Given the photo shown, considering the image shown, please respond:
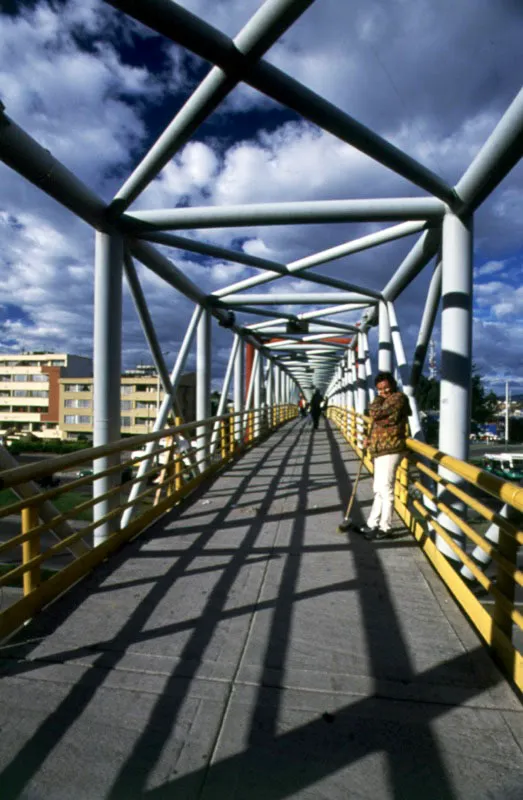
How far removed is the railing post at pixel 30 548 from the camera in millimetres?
3258

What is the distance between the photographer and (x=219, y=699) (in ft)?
7.99

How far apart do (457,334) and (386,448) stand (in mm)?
1517

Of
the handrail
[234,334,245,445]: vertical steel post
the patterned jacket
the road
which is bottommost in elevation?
the road

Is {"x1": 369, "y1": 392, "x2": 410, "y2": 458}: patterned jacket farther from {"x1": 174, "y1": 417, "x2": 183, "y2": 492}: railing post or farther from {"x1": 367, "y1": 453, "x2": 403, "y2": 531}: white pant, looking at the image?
{"x1": 174, "y1": 417, "x2": 183, "y2": 492}: railing post

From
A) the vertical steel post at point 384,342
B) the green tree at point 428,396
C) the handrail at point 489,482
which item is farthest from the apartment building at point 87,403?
the handrail at point 489,482

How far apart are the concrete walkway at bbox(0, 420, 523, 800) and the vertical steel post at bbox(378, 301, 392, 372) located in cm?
654

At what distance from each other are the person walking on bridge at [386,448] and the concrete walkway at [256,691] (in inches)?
29.0

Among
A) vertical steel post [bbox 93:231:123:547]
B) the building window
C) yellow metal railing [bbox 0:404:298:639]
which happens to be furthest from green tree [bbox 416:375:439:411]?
the building window

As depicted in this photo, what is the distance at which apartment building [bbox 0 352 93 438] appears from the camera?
7288 cm

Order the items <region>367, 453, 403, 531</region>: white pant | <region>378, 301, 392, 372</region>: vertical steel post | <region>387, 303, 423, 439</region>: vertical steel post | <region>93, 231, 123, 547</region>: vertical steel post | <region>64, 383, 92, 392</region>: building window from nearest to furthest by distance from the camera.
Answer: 1. <region>367, 453, 403, 531</region>: white pant
2. <region>93, 231, 123, 547</region>: vertical steel post
3. <region>387, 303, 423, 439</region>: vertical steel post
4. <region>378, 301, 392, 372</region>: vertical steel post
5. <region>64, 383, 92, 392</region>: building window

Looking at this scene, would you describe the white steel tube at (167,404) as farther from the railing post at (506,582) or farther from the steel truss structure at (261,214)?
the railing post at (506,582)

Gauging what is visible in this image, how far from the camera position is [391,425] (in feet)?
16.7

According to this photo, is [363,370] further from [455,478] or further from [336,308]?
[455,478]

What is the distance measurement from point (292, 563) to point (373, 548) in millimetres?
1017
